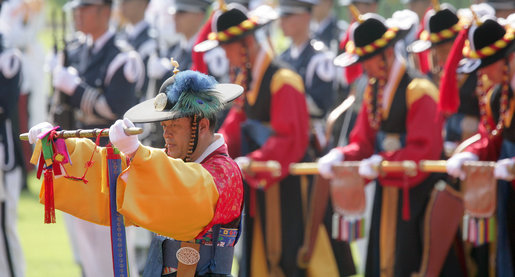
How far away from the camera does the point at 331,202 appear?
23.6ft

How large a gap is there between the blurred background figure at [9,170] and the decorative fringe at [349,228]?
7.08 feet

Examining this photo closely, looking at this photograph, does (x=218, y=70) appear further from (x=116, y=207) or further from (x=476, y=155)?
(x=116, y=207)

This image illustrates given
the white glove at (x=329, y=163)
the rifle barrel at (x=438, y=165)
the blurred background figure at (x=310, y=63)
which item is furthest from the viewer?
the blurred background figure at (x=310, y=63)

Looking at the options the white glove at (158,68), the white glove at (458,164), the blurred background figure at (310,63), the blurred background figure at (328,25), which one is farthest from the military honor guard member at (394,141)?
the blurred background figure at (328,25)

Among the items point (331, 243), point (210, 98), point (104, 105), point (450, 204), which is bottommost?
point (331, 243)

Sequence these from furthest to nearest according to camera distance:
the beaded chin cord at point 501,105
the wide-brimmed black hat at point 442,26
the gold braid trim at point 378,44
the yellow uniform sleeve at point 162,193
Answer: the wide-brimmed black hat at point 442,26, the gold braid trim at point 378,44, the beaded chin cord at point 501,105, the yellow uniform sleeve at point 162,193

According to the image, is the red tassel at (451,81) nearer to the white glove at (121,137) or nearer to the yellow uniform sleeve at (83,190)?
the yellow uniform sleeve at (83,190)

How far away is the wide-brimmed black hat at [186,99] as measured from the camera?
3902 mm

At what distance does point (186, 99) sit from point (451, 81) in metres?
2.75

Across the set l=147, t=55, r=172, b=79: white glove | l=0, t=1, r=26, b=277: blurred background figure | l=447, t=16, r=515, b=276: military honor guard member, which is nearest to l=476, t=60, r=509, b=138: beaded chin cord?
l=447, t=16, r=515, b=276: military honor guard member

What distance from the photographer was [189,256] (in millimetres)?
4059

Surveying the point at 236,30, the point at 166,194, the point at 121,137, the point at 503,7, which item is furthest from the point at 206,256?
the point at 503,7

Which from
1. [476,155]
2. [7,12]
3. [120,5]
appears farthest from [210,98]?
[7,12]

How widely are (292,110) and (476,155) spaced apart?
123 centimetres
